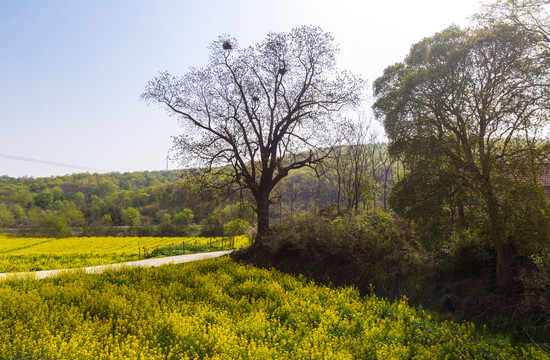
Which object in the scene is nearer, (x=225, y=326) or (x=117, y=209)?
(x=225, y=326)

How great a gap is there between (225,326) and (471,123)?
28.4ft

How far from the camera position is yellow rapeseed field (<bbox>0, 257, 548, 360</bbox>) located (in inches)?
245

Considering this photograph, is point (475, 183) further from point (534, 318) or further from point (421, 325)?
point (421, 325)

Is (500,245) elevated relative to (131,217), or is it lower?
elevated

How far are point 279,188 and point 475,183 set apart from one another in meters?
11.7

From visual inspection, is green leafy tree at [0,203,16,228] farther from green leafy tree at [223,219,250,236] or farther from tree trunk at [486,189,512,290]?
tree trunk at [486,189,512,290]

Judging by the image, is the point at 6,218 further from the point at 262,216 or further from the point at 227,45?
the point at 227,45

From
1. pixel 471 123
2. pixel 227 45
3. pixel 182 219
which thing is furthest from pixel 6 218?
pixel 471 123

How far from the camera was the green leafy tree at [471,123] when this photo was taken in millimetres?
7531

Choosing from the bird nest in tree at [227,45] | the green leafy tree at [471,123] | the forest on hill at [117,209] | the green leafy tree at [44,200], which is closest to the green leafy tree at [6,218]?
the forest on hill at [117,209]

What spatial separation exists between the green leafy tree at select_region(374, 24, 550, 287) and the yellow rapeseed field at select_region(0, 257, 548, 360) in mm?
2972

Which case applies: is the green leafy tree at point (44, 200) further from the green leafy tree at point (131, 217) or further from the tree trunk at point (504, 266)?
the tree trunk at point (504, 266)

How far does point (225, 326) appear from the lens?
7629 millimetres

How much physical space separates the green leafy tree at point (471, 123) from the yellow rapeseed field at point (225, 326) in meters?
2.97
